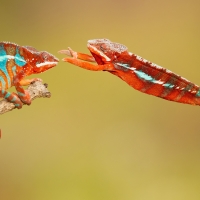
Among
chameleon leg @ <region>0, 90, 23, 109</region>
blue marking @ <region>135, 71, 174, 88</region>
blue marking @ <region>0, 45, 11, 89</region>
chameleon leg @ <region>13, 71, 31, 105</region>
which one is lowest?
chameleon leg @ <region>0, 90, 23, 109</region>

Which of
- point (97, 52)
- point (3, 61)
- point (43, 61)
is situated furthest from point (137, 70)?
point (3, 61)

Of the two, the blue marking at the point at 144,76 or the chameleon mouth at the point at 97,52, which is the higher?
the chameleon mouth at the point at 97,52

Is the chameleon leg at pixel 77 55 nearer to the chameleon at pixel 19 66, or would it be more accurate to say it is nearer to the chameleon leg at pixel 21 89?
the chameleon at pixel 19 66

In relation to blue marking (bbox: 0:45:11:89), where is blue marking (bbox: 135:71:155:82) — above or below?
above

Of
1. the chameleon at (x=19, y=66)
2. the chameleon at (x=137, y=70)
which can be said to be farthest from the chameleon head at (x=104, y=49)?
the chameleon at (x=19, y=66)

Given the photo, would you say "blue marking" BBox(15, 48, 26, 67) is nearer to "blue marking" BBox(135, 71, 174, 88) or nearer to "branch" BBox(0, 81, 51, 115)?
"branch" BBox(0, 81, 51, 115)

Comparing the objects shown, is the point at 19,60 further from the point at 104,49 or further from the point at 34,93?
the point at 104,49

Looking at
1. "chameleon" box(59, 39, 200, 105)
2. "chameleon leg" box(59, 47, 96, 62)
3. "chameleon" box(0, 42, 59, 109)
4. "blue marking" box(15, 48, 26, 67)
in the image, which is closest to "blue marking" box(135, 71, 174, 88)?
"chameleon" box(59, 39, 200, 105)
